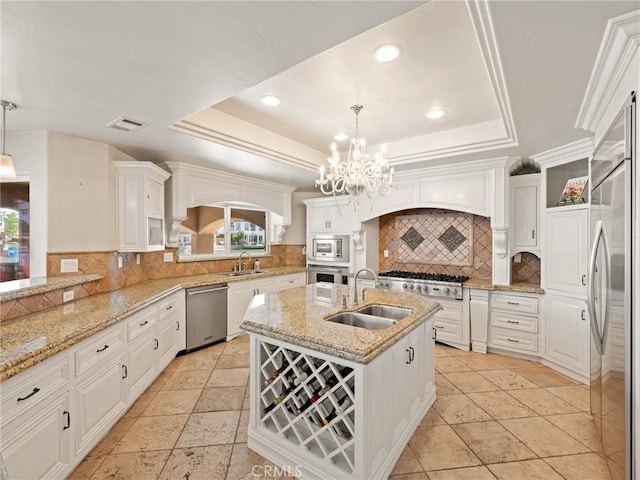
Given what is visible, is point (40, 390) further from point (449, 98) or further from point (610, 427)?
point (449, 98)

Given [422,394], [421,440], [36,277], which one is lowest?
[421,440]

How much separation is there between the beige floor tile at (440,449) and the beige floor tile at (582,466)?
1.60 feet

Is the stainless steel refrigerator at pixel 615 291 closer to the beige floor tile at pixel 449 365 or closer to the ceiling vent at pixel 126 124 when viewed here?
the beige floor tile at pixel 449 365

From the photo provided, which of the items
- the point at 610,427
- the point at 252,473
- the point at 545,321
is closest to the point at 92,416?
the point at 252,473

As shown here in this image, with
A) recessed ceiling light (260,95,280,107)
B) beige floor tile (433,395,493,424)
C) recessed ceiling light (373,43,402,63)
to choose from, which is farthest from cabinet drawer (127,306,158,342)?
recessed ceiling light (373,43,402,63)

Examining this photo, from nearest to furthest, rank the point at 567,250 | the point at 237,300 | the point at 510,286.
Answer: the point at 567,250 < the point at 510,286 < the point at 237,300

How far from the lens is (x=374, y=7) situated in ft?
4.02

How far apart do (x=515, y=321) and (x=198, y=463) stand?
3.49 metres

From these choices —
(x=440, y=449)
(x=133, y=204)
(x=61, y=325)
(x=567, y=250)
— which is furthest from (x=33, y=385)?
(x=567, y=250)

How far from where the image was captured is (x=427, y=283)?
3896 millimetres

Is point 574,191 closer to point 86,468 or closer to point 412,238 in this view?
point 412,238

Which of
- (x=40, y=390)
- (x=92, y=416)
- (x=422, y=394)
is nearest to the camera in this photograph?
(x=40, y=390)

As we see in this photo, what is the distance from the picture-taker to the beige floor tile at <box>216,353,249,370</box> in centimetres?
328

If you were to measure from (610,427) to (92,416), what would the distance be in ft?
10.4
